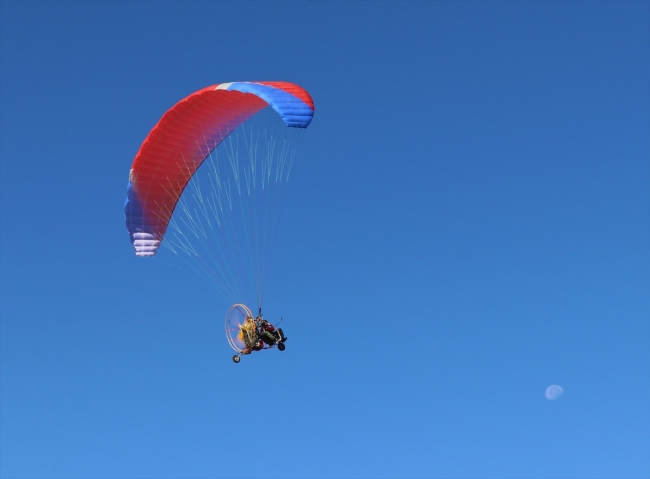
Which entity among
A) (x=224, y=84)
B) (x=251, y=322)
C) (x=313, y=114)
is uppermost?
(x=224, y=84)

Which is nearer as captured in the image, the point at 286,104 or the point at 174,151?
the point at 286,104

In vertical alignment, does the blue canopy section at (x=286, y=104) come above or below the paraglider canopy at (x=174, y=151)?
below

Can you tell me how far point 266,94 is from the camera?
35375 mm

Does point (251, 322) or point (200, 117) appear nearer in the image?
point (251, 322)

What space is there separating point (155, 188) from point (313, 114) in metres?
7.30

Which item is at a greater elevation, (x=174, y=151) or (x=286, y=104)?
(x=174, y=151)

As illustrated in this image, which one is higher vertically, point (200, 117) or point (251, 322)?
point (200, 117)

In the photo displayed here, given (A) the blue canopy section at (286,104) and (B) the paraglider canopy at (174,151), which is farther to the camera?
(B) the paraglider canopy at (174,151)

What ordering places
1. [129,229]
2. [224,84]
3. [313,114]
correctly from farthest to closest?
[129,229], [224,84], [313,114]

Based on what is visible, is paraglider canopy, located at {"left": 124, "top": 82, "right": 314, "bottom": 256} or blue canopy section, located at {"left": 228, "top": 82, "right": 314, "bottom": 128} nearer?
blue canopy section, located at {"left": 228, "top": 82, "right": 314, "bottom": 128}

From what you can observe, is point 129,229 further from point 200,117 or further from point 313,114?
point 313,114

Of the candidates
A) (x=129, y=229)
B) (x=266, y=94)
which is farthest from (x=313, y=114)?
(x=129, y=229)

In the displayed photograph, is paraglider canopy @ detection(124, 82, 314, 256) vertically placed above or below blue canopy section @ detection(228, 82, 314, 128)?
above

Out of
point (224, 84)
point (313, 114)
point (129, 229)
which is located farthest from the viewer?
point (129, 229)
